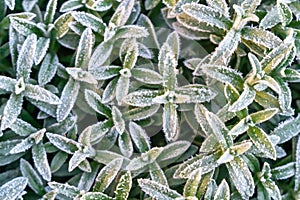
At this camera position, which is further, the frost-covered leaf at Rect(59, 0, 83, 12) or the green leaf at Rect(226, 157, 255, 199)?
the frost-covered leaf at Rect(59, 0, 83, 12)

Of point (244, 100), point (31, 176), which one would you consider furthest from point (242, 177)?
point (31, 176)

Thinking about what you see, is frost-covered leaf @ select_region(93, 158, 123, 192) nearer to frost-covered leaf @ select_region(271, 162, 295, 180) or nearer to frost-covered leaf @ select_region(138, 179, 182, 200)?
frost-covered leaf @ select_region(138, 179, 182, 200)

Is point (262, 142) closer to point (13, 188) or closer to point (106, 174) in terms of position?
point (106, 174)

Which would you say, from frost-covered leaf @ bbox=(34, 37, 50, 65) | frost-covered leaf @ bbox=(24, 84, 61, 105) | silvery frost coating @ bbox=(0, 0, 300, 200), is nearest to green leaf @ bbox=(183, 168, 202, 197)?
silvery frost coating @ bbox=(0, 0, 300, 200)

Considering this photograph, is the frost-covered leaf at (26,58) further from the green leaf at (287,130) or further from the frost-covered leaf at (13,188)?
the green leaf at (287,130)

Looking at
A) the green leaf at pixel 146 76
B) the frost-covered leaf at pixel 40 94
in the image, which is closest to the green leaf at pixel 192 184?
the green leaf at pixel 146 76

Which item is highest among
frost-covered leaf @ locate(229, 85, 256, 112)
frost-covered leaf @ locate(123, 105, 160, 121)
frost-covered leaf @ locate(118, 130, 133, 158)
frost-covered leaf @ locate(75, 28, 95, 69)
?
frost-covered leaf @ locate(75, 28, 95, 69)
